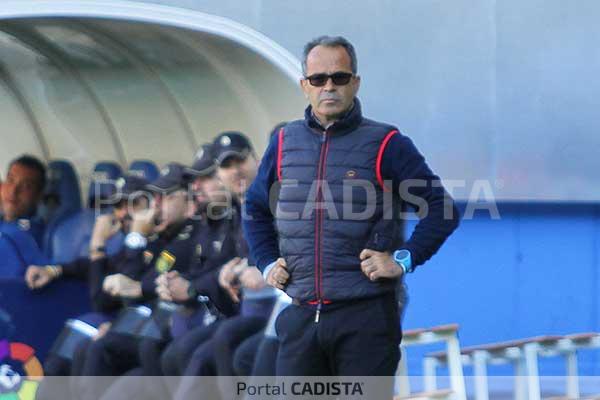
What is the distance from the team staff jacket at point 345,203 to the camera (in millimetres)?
3725

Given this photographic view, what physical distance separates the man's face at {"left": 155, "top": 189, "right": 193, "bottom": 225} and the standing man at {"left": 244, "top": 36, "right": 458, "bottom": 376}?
1443 mm

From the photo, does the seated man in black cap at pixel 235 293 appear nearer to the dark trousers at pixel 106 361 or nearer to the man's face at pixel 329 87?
the dark trousers at pixel 106 361

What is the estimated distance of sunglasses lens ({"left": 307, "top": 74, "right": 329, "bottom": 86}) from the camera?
380 cm

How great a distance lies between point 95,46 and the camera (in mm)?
5613

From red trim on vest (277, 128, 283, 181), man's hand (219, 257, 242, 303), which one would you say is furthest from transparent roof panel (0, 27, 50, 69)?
red trim on vest (277, 128, 283, 181)

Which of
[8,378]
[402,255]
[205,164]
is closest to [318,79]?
[402,255]

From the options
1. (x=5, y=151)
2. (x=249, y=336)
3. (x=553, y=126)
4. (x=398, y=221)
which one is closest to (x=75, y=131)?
(x=5, y=151)

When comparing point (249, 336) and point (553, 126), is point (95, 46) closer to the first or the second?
point (249, 336)

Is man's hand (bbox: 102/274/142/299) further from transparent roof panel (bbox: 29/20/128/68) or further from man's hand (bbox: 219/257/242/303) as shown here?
transparent roof panel (bbox: 29/20/128/68)

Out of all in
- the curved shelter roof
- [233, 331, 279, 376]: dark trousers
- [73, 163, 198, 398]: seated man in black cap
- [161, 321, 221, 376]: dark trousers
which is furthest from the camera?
[73, 163, 198, 398]: seated man in black cap

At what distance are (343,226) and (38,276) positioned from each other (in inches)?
86.1

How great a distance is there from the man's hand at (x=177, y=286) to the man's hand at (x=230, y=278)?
239mm

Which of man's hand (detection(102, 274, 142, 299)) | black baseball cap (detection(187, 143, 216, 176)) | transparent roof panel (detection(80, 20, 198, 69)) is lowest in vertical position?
man's hand (detection(102, 274, 142, 299))

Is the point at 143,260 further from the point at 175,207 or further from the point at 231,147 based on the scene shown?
the point at 231,147
